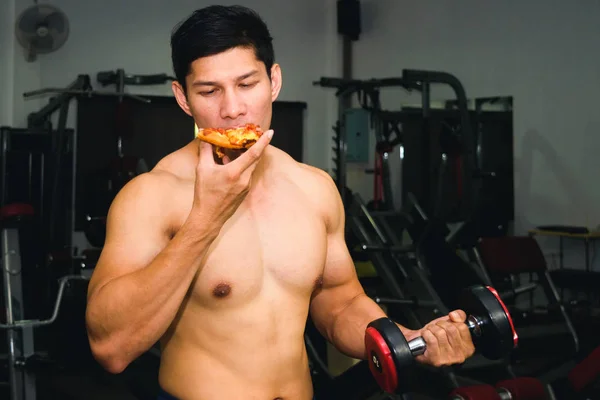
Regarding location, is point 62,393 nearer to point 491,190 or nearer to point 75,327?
point 75,327

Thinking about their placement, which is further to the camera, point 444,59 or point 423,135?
point 444,59

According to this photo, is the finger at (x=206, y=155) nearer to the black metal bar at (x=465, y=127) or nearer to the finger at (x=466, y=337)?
the finger at (x=466, y=337)

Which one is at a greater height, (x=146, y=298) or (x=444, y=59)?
(x=444, y=59)

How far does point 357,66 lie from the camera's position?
25.3ft

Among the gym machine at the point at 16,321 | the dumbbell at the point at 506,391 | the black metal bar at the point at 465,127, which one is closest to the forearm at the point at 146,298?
the dumbbell at the point at 506,391

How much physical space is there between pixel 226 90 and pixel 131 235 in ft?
1.14

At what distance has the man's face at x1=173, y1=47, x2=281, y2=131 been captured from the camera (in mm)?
1375

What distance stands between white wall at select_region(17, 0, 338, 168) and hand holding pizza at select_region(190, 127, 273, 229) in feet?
19.3

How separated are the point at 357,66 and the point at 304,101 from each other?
76cm

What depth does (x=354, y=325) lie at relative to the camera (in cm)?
153

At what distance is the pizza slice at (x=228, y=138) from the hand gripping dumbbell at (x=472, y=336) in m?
0.41

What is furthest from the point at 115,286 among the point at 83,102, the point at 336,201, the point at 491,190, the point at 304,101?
the point at 304,101

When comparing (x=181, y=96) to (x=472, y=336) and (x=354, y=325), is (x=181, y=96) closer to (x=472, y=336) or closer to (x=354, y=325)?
(x=354, y=325)

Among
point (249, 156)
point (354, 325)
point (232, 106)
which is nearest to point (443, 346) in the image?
point (354, 325)
